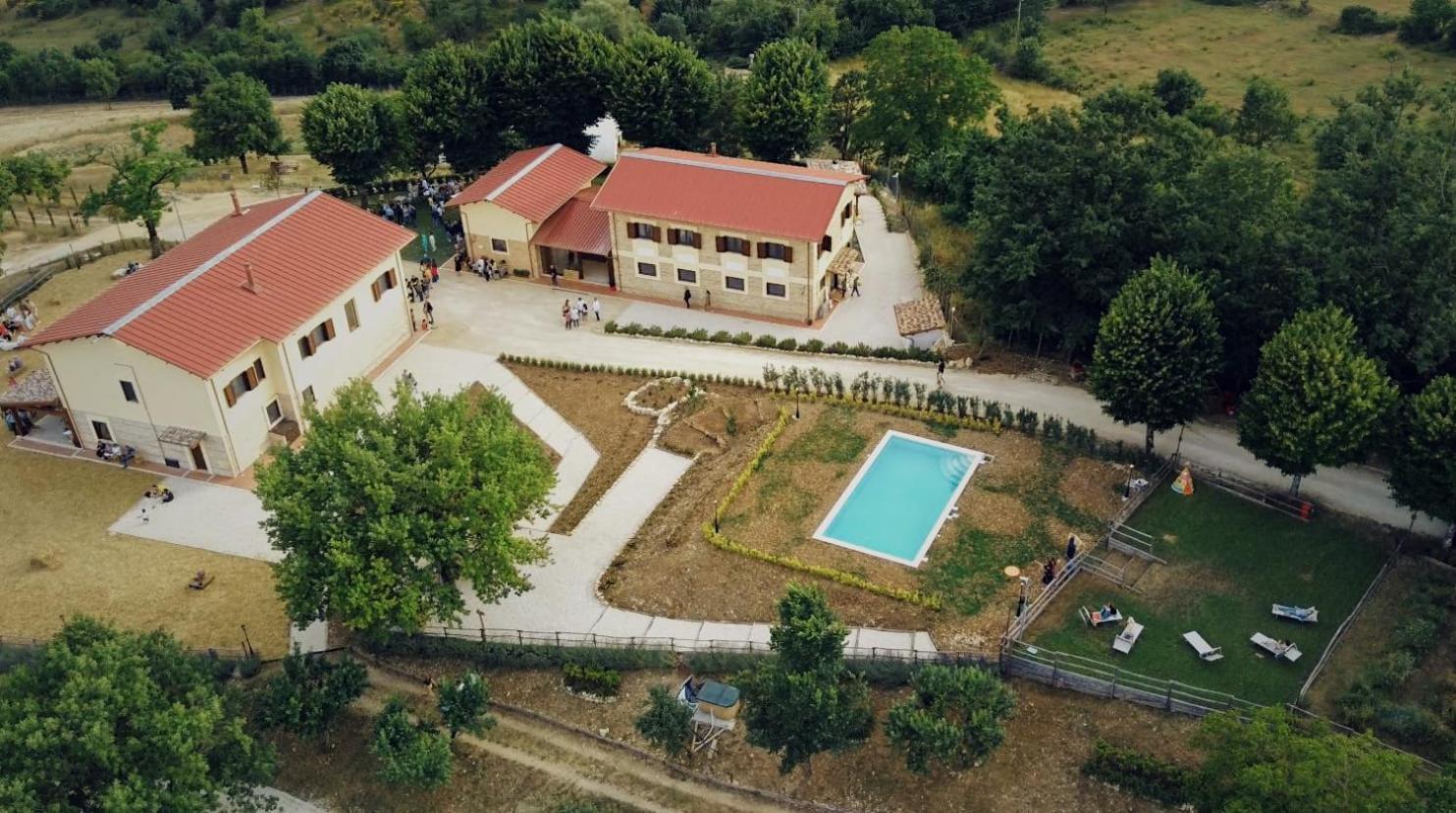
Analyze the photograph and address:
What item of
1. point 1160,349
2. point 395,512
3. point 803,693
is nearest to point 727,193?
point 1160,349

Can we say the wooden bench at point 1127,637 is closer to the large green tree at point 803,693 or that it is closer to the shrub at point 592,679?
the large green tree at point 803,693

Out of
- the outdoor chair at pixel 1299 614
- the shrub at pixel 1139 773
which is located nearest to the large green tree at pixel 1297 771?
the shrub at pixel 1139 773

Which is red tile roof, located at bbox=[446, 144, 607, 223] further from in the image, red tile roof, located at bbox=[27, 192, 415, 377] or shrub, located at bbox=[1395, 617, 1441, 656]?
shrub, located at bbox=[1395, 617, 1441, 656]

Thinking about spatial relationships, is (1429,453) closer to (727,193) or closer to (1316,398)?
(1316,398)

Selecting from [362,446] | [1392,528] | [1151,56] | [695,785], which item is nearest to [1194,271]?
[1392,528]

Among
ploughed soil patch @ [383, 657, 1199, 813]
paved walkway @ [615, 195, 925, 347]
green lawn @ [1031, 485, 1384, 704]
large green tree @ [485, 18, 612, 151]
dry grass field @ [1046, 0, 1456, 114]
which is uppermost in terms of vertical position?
large green tree @ [485, 18, 612, 151]

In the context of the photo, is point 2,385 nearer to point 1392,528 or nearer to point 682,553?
point 682,553

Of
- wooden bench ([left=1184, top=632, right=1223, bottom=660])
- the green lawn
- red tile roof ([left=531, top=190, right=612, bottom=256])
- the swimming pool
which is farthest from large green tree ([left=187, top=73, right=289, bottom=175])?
wooden bench ([left=1184, top=632, right=1223, bottom=660])
